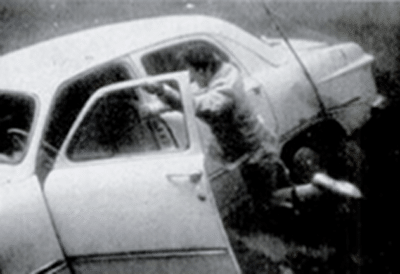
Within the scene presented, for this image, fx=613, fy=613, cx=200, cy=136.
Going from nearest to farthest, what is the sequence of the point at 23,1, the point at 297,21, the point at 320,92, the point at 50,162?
the point at 50,162 → the point at 320,92 → the point at 297,21 → the point at 23,1

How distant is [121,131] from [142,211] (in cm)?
84

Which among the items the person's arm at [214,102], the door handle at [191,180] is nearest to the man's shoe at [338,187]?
the person's arm at [214,102]

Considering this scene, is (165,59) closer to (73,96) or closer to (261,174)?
(73,96)

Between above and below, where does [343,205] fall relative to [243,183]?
below

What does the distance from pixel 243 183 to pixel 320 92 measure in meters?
1.42

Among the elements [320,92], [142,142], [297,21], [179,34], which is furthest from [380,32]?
[142,142]

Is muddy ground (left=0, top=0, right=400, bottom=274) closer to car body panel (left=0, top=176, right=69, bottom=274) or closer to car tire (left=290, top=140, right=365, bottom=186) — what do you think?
car tire (left=290, top=140, right=365, bottom=186)

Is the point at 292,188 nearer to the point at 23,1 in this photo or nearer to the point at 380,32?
the point at 380,32

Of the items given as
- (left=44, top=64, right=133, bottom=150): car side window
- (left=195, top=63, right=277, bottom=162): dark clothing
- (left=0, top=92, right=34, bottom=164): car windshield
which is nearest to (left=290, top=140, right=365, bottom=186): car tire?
(left=195, top=63, right=277, bottom=162): dark clothing

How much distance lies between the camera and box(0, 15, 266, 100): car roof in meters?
4.27

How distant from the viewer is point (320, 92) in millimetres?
5484

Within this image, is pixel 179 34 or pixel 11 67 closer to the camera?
pixel 11 67

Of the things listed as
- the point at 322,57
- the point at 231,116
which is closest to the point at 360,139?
the point at 322,57

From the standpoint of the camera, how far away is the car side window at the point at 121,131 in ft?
12.9
